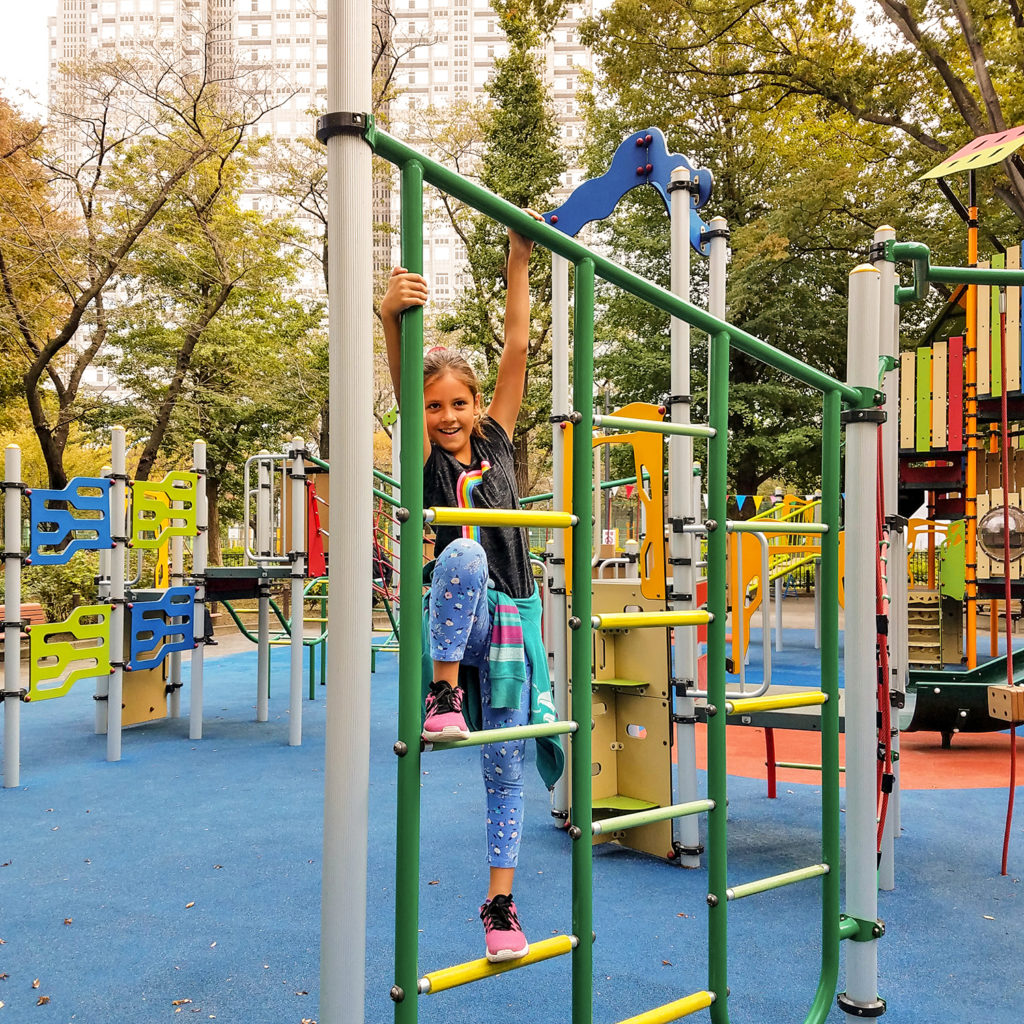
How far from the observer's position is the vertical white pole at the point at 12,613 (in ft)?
15.9

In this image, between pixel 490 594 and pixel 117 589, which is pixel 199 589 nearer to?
pixel 117 589

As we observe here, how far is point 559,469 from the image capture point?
3689mm

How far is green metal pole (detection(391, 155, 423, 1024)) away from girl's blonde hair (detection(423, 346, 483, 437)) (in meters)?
0.48

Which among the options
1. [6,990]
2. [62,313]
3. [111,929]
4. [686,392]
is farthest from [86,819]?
[62,313]

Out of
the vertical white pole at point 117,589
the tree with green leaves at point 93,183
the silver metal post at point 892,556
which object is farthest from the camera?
the tree with green leaves at point 93,183

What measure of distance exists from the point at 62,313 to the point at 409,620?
14.5 meters

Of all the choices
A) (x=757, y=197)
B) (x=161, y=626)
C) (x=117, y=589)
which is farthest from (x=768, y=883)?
(x=757, y=197)

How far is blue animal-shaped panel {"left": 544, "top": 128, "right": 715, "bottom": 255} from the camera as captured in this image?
3.64 meters

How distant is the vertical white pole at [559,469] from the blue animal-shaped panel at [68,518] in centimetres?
284

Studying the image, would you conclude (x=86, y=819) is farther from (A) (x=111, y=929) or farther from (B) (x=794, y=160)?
(B) (x=794, y=160)

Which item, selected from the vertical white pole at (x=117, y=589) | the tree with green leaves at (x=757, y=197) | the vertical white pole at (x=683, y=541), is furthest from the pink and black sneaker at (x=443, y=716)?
the tree with green leaves at (x=757, y=197)

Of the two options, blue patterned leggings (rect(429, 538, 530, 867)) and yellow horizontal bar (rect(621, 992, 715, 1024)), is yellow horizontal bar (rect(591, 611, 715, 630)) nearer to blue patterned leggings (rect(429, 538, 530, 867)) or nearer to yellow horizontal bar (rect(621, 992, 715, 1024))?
blue patterned leggings (rect(429, 538, 530, 867))

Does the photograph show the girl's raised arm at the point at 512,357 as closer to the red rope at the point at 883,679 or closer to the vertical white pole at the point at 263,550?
the red rope at the point at 883,679

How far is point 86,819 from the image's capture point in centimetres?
418
